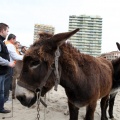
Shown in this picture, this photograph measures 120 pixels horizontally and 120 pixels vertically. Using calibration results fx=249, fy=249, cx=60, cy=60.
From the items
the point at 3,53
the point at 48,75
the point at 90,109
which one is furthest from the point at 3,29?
the point at 48,75

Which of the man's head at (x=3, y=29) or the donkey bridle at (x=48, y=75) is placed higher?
the man's head at (x=3, y=29)

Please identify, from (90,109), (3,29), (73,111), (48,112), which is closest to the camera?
(90,109)

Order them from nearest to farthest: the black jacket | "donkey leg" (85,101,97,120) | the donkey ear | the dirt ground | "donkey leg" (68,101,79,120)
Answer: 1. the donkey ear
2. "donkey leg" (85,101,97,120)
3. "donkey leg" (68,101,79,120)
4. the black jacket
5. the dirt ground

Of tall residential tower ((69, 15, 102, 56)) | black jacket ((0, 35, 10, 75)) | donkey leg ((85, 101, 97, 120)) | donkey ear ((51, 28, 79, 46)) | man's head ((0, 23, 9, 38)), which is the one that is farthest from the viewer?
tall residential tower ((69, 15, 102, 56))

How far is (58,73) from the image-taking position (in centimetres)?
358

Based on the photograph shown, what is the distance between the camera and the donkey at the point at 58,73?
10.9 ft

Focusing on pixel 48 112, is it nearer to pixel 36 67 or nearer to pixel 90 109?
pixel 90 109

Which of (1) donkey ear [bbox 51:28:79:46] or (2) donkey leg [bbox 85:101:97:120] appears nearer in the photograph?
(1) donkey ear [bbox 51:28:79:46]

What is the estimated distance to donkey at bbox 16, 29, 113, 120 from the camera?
3.34m

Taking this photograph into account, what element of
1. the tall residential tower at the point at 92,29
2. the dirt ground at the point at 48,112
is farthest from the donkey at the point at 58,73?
the tall residential tower at the point at 92,29

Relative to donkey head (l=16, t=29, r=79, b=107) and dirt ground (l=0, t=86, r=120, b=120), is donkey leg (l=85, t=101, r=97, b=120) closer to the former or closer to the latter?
donkey head (l=16, t=29, r=79, b=107)

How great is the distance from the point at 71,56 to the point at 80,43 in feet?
59.4

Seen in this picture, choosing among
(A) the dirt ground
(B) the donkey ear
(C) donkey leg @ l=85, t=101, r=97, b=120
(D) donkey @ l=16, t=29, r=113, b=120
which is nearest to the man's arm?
(A) the dirt ground

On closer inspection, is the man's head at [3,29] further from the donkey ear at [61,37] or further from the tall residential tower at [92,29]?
the tall residential tower at [92,29]
